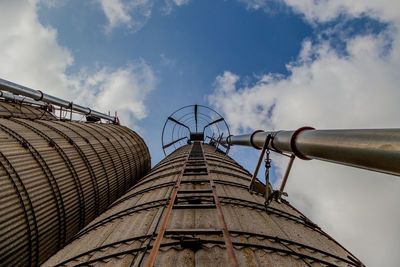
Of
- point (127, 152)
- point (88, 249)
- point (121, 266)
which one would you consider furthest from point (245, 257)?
point (127, 152)

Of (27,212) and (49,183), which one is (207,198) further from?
(49,183)

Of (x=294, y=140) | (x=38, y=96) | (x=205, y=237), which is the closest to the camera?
(x=205, y=237)

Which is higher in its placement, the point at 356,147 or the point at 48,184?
the point at 356,147

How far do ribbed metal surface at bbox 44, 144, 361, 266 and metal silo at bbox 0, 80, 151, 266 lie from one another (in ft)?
8.81

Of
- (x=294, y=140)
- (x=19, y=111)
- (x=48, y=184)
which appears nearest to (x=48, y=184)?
(x=48, y=184)

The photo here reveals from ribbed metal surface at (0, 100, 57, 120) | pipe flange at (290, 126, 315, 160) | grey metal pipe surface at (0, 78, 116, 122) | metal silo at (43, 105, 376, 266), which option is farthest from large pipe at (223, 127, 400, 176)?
grey metal pipe surface at (0, 78, 116, 122)

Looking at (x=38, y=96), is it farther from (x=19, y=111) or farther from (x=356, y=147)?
(x=356, y=147)

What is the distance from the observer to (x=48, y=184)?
8398 millimetres

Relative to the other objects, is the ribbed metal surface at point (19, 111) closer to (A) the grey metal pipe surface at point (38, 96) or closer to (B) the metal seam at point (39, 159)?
(A) the grey metal pipe surface at point (38, 96)

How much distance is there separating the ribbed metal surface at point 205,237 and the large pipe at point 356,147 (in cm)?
208

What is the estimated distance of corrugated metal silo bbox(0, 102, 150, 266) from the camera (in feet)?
22.1

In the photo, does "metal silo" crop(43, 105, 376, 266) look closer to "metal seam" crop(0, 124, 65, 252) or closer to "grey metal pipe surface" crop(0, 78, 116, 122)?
"metal seam" crop(0, 124, 65, 252)

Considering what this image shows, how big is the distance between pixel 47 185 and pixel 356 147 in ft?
35.0

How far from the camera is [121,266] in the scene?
3.66 meters
